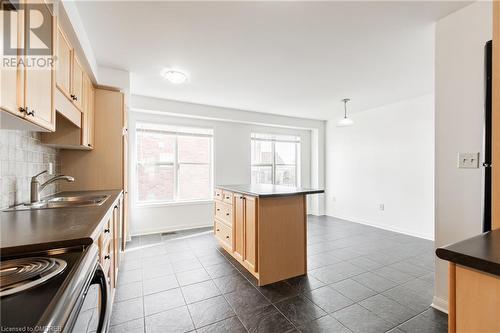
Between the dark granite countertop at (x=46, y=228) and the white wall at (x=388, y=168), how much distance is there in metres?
4.59

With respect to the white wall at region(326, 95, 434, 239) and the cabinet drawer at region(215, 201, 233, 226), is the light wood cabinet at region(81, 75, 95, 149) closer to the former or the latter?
the cabinet drawer at region(215, 201, 233, 226)

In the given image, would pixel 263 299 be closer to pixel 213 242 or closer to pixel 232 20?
pixel 213 242

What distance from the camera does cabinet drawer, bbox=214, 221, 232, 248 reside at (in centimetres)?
302

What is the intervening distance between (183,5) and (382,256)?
359 centimetres

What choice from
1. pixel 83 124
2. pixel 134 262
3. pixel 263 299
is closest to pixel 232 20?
pixel 83 124

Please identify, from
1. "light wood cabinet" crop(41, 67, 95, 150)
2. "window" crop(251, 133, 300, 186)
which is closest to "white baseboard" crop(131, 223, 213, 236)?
"window" crop(251, 133, 300, 186)

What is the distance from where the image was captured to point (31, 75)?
3.80 feet

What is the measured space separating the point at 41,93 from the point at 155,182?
315 cm

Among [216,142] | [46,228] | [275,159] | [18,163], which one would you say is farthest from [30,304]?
[275,159]

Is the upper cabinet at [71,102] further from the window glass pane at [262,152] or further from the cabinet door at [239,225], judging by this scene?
the window glass pane at [262,152]

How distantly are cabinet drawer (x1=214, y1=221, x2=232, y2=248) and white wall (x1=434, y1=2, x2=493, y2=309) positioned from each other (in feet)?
7.10

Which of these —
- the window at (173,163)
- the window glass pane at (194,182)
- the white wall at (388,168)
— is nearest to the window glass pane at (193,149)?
the window at (173,163)

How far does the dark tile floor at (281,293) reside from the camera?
1721 millimetres

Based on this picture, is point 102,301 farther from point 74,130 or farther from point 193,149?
point 193,149
